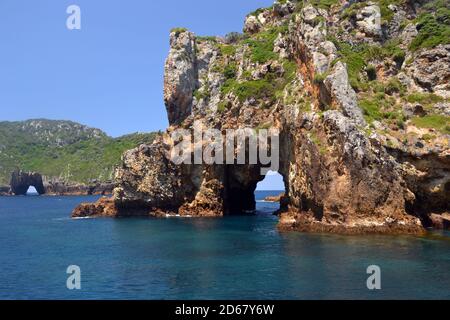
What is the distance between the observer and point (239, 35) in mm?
94938

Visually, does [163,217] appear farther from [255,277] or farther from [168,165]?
[255,277]

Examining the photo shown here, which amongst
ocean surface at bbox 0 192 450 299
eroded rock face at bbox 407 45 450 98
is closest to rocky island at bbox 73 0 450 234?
eroded rock face at bbox 407 45 450 98

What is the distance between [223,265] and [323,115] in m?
27.4

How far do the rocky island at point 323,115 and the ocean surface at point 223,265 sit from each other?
6177 millimetres

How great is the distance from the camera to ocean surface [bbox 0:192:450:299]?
94.6 feet

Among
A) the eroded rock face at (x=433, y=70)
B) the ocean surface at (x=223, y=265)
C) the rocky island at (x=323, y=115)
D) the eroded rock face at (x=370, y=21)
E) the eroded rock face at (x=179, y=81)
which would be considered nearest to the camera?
the ocean surface at (x=223, y=265)

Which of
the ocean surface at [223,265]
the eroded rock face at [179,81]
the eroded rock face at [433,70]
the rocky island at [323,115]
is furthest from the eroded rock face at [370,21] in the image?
the ocean surface at [223,265]

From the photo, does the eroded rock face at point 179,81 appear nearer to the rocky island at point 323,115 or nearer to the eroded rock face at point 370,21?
the rocky island at point 323,115

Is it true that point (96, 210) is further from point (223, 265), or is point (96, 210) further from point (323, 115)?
point (223, 265)

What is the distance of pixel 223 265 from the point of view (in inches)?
1453

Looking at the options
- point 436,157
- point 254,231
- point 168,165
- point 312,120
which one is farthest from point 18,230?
point 436,157

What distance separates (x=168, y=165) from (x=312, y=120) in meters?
32.9

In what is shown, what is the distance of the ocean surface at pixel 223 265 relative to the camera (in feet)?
94.6

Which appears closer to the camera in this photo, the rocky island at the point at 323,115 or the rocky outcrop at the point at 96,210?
the rocky island at the point at 323,115
